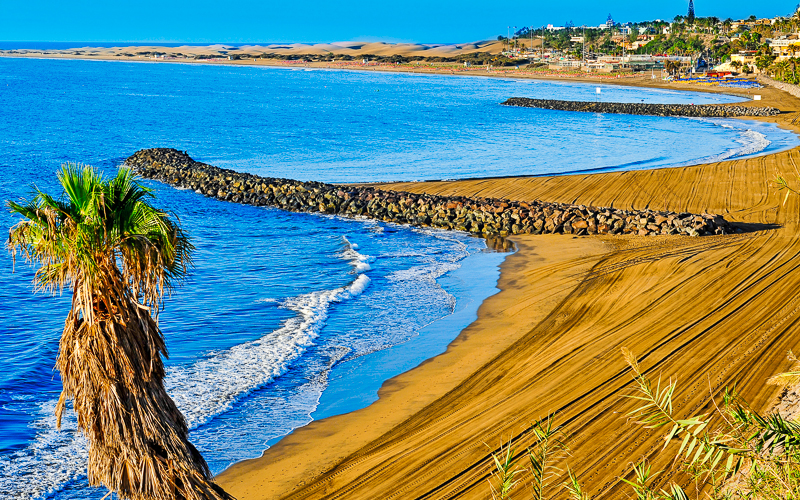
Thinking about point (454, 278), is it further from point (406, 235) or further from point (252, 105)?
point (252, 105)

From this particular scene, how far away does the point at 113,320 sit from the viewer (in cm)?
637

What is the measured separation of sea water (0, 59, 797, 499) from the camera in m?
13.0

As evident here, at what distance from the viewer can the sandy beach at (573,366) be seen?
10562 mm

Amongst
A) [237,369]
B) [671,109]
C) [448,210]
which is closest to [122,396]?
[237,369]

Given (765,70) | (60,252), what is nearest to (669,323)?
(60,252)

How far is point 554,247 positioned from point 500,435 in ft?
47.4

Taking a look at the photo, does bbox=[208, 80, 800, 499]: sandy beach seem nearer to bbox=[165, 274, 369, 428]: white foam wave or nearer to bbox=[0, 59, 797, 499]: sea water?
bbox=[0, 59, 797, 499]: sea water

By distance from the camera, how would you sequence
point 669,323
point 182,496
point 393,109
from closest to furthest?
point 182,496 < point 669,323 < point 393,109

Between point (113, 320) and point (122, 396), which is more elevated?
point (113, 320)

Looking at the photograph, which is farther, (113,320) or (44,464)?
(44,464)

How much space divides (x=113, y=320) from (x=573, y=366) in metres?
9.80

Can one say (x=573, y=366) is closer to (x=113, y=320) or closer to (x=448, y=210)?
(x=113, y=320)

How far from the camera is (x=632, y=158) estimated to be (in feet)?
149

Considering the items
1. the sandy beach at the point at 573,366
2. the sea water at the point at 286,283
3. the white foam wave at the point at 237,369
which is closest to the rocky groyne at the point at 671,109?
the sea water at the point at 286,283
